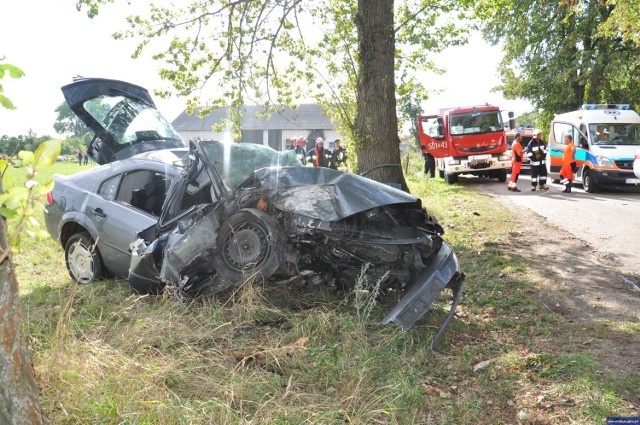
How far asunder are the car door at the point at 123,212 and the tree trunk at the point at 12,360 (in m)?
3.52

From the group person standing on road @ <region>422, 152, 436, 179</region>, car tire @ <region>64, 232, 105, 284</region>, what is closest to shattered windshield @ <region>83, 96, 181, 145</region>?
car tire @ <region>64, 232, 105, 284</region>

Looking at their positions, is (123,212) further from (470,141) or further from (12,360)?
(470,141)

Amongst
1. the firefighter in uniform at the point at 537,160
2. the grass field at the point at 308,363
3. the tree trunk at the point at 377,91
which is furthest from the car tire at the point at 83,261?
the firefighter in uniform at the point at 537,160

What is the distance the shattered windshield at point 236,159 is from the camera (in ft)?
18.9

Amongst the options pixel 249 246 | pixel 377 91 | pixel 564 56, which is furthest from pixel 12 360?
pixel 564 56

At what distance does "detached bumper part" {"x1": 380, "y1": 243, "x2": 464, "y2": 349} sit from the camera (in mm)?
4672

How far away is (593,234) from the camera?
9.01 meters

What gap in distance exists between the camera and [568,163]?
602 inches

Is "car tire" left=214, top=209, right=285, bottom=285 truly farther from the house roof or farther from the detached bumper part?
the house roof

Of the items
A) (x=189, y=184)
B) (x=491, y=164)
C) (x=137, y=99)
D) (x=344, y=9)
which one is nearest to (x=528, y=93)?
(x=491, y=164)

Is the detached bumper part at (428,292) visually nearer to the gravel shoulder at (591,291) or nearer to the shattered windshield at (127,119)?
the gravel shoulder at (591,291)

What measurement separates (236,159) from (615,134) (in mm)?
13042

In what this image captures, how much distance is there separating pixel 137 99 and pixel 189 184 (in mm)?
A: 3654

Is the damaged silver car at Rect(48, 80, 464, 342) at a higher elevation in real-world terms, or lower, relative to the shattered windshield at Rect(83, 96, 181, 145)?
lower
